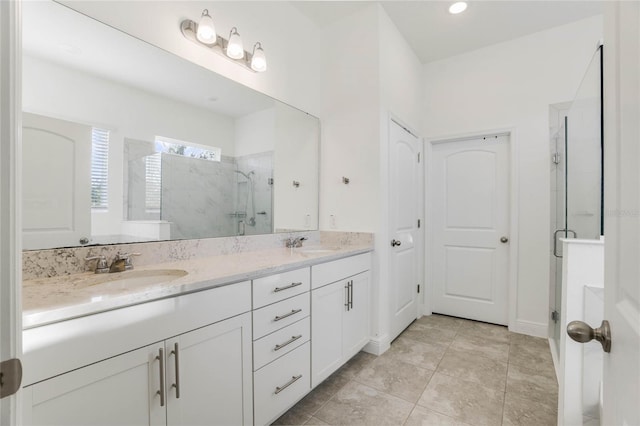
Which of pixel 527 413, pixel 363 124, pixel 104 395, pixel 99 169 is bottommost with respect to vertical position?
pixel 527 413

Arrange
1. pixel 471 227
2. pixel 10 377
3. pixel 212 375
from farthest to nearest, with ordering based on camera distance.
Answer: pixel 471 227
pixel 212 375
pixel 10 377

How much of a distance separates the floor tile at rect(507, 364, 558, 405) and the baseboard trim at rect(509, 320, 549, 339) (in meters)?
0.74

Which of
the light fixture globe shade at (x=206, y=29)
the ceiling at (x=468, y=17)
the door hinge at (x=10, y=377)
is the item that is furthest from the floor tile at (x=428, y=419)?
the ceiling at (x=468, y=17)

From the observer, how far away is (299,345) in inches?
65.7

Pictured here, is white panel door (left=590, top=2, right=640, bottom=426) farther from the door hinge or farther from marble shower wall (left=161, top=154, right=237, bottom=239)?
marble shower wall (left=161, top=154, right=237, bottom=239)

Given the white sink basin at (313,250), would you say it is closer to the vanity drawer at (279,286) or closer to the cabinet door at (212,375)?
the vanity drawer at (279,286)

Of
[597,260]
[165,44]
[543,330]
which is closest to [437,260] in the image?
[543,330]

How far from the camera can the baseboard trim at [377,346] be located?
2.42 m

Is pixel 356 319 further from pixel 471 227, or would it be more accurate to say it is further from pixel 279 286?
pixel 471 227

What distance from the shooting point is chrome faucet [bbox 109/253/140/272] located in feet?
4.53

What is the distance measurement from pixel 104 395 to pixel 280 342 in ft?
2.57

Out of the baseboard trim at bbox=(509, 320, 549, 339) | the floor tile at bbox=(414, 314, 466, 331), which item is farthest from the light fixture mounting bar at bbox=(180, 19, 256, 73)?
the baseboard trim at bbox=(509, 320, 549, 339)

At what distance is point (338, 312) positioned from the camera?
201cm

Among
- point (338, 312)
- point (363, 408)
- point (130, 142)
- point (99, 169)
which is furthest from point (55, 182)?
point (363, 408)
